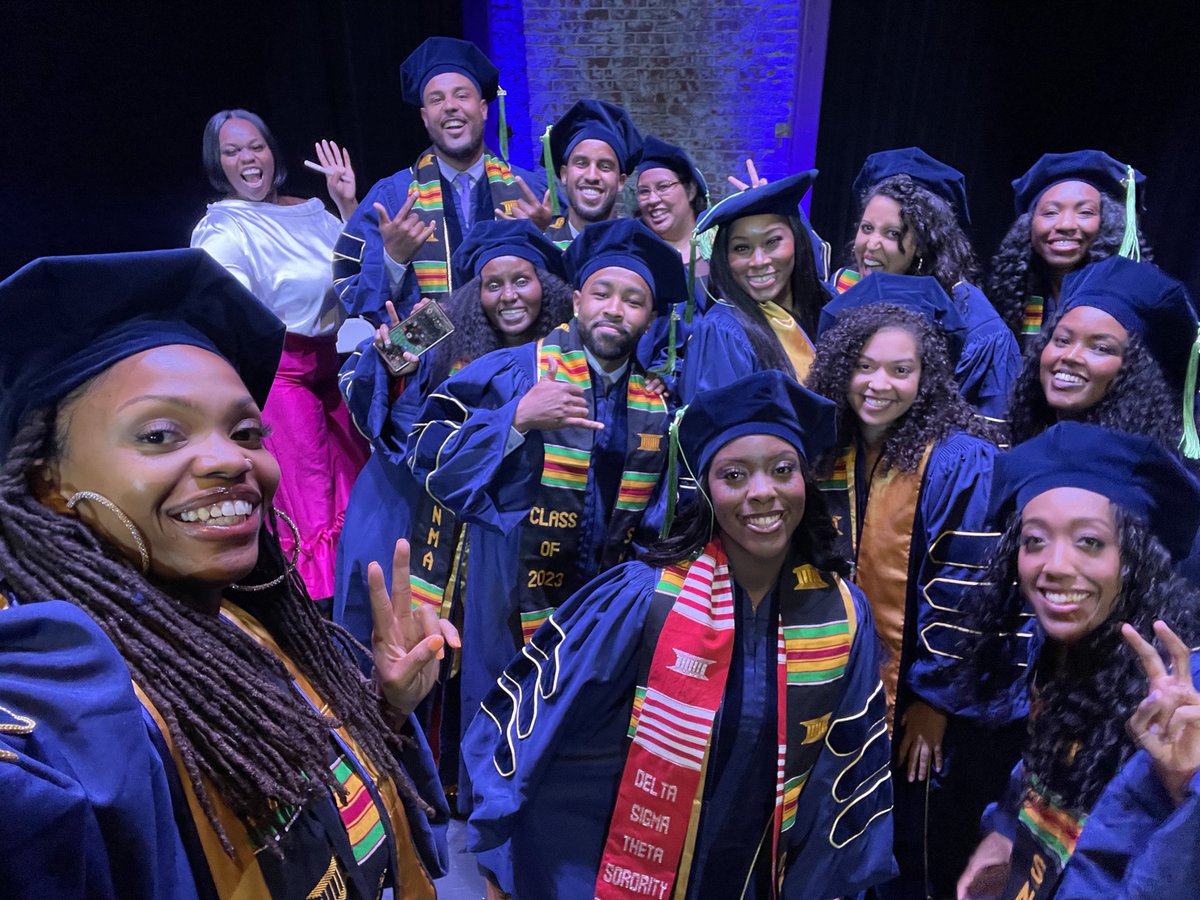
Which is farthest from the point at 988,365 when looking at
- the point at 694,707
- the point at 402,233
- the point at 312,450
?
the point at 312,450

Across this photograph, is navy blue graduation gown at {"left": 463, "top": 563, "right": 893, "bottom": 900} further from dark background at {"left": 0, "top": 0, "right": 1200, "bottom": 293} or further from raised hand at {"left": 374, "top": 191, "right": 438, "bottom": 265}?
→ dark background at {"left": 0, "top": 0, "right": 1200, "bottom": 293}

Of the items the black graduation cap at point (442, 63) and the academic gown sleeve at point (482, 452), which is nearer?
the academic gown sleeve at point (482, 452)

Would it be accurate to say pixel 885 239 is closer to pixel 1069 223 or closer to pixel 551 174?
pixel 1069 223

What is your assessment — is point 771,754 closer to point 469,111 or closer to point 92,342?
point 92,342

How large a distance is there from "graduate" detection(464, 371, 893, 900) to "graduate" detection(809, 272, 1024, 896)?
449 millimetres

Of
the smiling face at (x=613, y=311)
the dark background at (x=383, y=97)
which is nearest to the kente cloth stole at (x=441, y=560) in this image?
the smiling face at (x=613, y=311)

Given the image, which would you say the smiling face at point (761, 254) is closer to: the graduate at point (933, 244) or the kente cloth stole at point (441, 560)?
the graduate at point (933, 244)

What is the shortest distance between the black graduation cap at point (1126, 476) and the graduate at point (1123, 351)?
689mm

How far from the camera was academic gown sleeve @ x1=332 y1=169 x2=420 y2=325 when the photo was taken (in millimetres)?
3535

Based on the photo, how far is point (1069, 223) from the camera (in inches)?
131

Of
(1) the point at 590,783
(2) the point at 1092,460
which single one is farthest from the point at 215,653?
(2) the point at 1092,460

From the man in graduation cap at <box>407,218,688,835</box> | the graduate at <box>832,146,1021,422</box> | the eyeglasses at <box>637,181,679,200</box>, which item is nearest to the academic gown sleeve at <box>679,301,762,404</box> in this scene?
the man in graduation cap at <box>407,218,688,835</box>

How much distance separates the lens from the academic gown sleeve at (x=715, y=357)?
2.94 metres

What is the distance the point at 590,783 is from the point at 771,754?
1.49 feet
